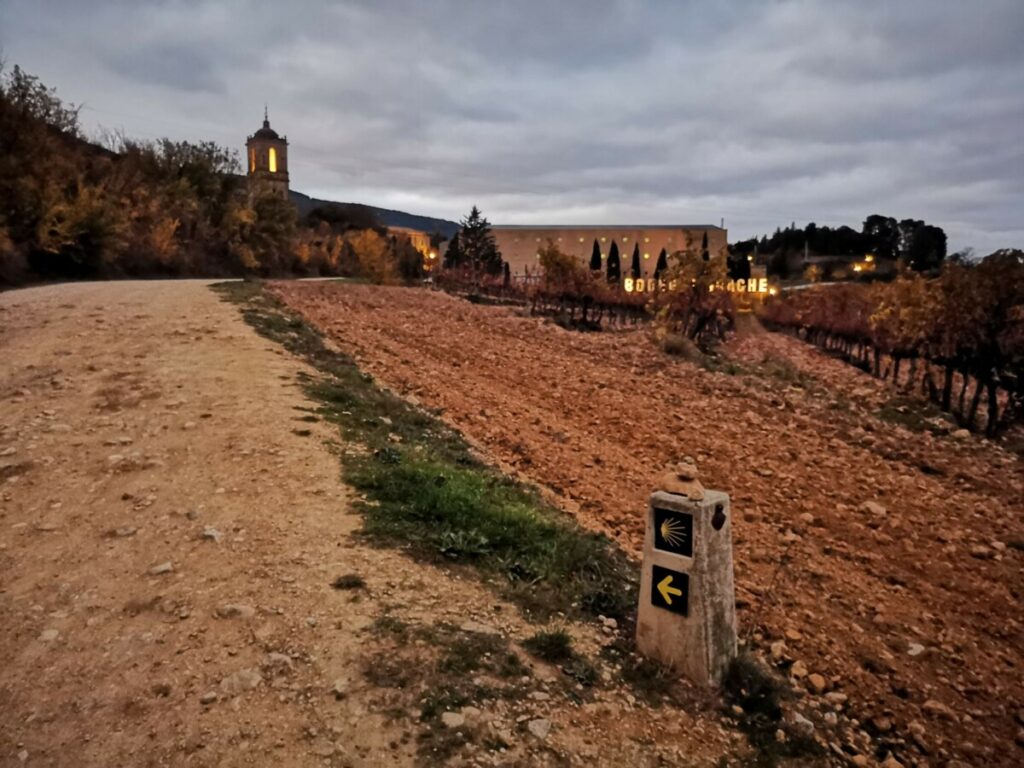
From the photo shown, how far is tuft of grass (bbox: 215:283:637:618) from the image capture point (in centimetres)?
507

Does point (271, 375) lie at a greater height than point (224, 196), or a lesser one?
lesser

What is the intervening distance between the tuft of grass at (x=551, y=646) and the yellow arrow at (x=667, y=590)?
699 millimetres

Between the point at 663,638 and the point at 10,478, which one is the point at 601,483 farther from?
the point at 10,478

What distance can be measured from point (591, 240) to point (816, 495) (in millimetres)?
103844

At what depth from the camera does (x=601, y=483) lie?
28.2 feet

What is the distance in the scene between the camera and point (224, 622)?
13.5 feet

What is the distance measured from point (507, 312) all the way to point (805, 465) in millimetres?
24065

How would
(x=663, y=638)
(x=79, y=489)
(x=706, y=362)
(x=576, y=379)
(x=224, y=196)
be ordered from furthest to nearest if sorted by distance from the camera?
(x=224, y=196) < (x=706, y=362) < (x=576, y=379) < (x=79, y=489) < (x=663, y=638)

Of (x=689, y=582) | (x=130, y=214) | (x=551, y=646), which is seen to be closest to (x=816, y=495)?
(x=689, y=582)

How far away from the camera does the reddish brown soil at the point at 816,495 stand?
202 inches

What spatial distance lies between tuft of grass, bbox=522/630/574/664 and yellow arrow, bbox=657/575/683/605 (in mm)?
699

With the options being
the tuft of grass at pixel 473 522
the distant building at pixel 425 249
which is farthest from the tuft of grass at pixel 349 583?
the distant building at pixel 425 249

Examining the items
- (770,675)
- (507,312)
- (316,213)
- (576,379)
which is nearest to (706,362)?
(576,379)

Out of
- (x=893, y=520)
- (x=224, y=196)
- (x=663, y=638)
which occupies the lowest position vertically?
(x=893, y=520)
